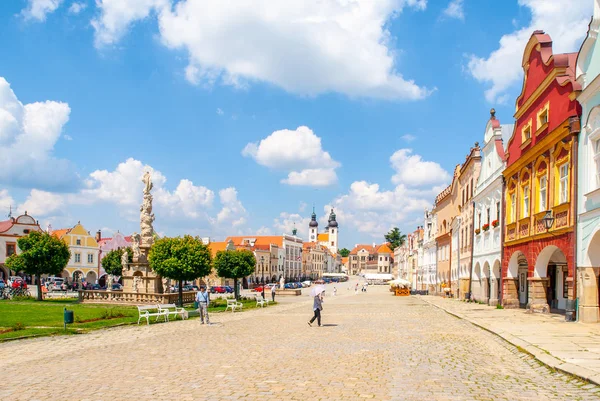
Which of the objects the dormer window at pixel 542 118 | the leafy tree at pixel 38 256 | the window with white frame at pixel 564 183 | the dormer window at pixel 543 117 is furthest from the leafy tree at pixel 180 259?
the window with white frame at pixel 564 183

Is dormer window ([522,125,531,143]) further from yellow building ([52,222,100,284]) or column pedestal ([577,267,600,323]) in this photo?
yellow building ([52,222,100,284])

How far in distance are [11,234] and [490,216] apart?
6162 centimetres

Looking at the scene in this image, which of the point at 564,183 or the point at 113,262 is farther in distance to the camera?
the point at 113,262

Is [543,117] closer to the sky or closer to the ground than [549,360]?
closer to the sky

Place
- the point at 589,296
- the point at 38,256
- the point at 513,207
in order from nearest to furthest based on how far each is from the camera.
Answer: the point at 589,296, the point at 513,207, the point at 38,256

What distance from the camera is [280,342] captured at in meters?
15.6

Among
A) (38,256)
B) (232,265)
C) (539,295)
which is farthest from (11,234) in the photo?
(539,295)

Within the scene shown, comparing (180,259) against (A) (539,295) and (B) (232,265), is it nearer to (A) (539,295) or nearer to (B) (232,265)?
(B) (232,265)

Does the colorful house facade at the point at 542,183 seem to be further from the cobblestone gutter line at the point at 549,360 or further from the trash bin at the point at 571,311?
the cobblestone gutter line at the point at 549,360

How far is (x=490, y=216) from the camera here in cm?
3338

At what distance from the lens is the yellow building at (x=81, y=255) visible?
7900 centimetres

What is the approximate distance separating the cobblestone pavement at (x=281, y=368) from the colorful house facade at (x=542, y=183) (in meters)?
6.52

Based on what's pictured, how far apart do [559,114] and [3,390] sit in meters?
20.7

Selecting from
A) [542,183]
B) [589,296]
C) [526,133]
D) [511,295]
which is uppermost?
[526,133]
